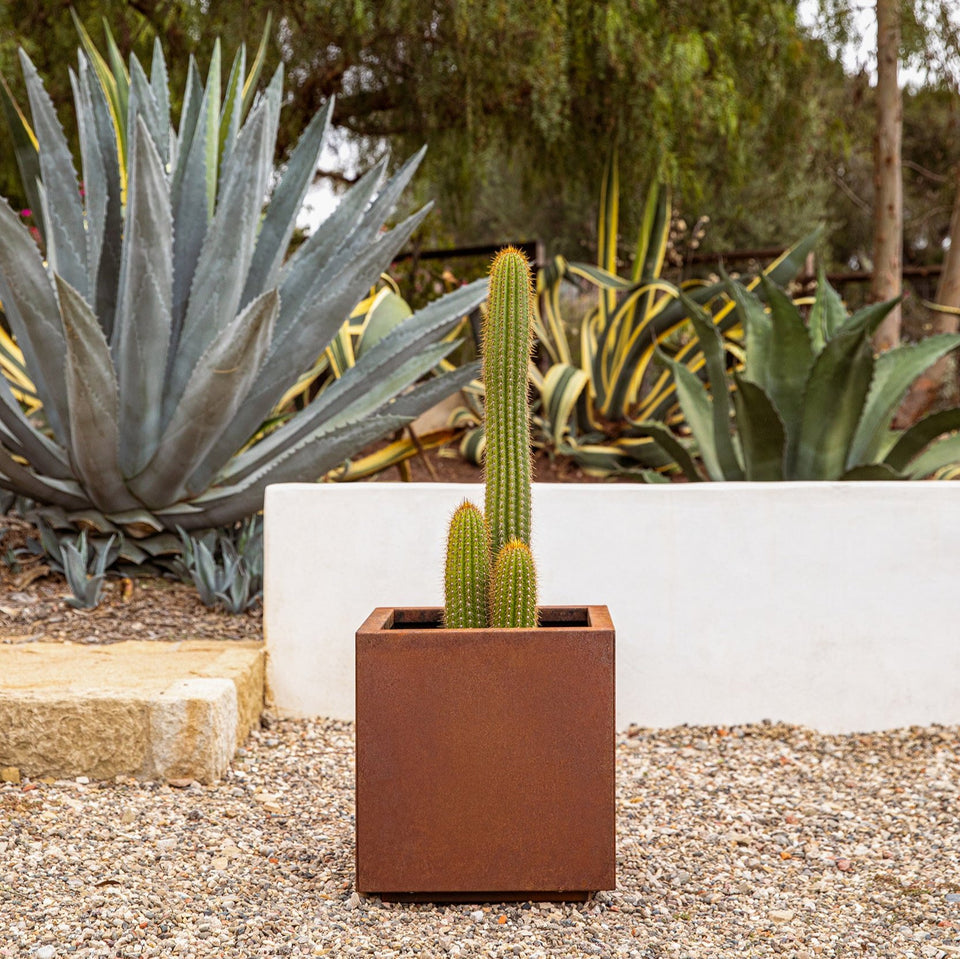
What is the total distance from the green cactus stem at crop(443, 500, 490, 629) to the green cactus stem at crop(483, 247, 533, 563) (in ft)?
0.18

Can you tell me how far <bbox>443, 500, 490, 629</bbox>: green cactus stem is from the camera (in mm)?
1961

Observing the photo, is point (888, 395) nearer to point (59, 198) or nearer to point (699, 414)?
point (699, 414)

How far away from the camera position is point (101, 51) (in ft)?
20.0

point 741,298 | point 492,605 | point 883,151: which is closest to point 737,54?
point 883,151

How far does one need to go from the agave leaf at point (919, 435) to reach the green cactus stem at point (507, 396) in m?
1.91

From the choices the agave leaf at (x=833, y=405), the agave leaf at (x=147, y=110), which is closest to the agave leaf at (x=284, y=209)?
the agave leaf at (x=147, y=110)

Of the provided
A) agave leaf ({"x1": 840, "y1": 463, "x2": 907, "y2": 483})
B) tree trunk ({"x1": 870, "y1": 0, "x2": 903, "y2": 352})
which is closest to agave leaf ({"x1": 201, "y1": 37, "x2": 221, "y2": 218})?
agave leaf ({"x1": 840, "y1": 463, "x2": 907, "y2": 483})

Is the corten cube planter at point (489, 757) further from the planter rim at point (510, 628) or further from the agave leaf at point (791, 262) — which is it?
the agave leaf at point (791, 262)

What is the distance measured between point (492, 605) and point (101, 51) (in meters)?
5.24

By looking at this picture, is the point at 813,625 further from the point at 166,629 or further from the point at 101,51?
the point at 101,51

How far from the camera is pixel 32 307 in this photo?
3123 mm

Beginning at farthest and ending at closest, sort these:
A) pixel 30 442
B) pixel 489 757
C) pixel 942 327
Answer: pixel 942 327 < pixel 30 442 < pixel 489 757

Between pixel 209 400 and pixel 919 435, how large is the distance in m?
2.13

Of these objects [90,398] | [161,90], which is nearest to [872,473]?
[90,398]
